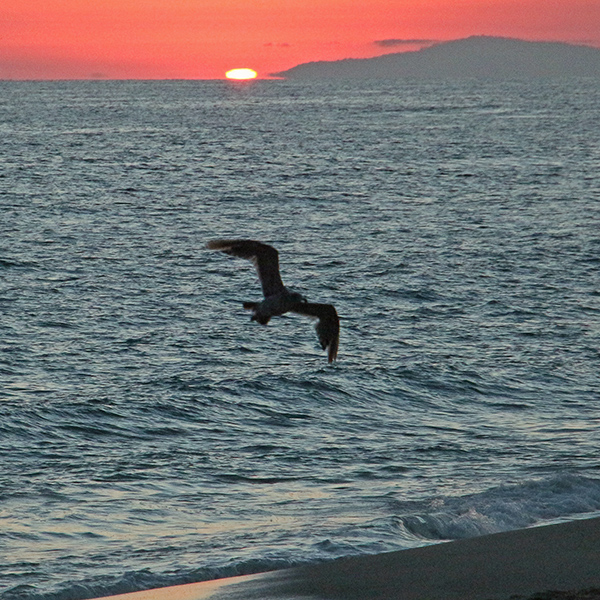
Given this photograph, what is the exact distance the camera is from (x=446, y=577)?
12383 mm

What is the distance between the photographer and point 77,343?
25859 mm

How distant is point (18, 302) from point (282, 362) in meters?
9.80

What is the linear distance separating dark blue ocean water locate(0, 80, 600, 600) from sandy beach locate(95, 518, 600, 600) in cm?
73

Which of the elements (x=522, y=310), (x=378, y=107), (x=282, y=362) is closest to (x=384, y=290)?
(x=522, y=310)

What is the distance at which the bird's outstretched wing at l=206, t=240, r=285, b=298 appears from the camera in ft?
35.8

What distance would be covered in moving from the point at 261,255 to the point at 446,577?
4833 millimetres

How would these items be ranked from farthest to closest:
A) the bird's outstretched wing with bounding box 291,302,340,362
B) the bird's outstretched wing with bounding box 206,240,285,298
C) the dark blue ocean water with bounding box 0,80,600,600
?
the dark blue ocean water with bounding box 0,80,600,600
the bird's outstretched wing with bounding box 291,302,340,362
the bird's outstretched wing with bounding box 206,240,285,298

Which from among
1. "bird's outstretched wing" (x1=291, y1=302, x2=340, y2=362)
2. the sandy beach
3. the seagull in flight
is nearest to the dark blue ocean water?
the sandy beach

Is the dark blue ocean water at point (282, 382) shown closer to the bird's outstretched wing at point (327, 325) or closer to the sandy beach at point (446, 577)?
the sandy beach at point (446, 577)

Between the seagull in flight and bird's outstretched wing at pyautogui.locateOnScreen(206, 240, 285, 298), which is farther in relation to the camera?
bird's outstretched wing at pyautogui.locateOnScreen(206, 240, 285, 298)

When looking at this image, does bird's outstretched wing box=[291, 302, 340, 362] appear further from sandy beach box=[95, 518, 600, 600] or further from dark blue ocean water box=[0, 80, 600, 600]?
dark blue ocean water box=[0, 80, 600, 600]

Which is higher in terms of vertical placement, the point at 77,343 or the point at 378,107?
the point at 378,107

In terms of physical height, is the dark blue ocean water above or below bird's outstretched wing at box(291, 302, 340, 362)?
below

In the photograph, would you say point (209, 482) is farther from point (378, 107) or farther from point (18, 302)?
point (378, 107)
